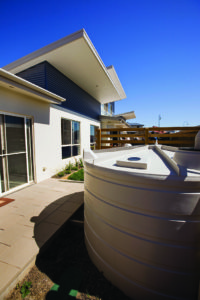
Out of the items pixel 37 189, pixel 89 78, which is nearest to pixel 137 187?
pixel 37 189

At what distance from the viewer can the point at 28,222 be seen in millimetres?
2547

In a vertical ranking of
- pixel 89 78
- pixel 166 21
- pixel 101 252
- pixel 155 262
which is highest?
pixel 166 21

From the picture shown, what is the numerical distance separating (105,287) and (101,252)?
1.26 feet

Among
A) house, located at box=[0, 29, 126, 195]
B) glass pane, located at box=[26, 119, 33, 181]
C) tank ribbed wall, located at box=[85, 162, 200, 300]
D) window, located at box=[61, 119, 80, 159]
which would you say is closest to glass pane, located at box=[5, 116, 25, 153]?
house, located at box=[0, 29, 126, 195]

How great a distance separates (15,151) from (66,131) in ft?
10.4

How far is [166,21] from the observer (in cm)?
449

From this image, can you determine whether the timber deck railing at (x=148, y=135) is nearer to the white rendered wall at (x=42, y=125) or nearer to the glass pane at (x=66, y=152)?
the white rendered wall at (x=42, y=125)

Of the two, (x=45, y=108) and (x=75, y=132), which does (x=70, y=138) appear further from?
(x=45, y=108)

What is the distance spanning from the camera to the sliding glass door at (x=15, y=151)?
3717 millimetres

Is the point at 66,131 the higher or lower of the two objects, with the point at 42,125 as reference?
lower

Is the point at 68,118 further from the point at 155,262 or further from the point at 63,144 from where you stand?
the point at 155,262

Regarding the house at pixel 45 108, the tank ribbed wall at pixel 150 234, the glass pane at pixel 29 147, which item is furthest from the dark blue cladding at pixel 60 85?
the tank ribbed wall at pixel 150 234

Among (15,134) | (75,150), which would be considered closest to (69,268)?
(15,134)

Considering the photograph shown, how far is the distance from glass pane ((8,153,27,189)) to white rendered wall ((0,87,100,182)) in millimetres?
436
